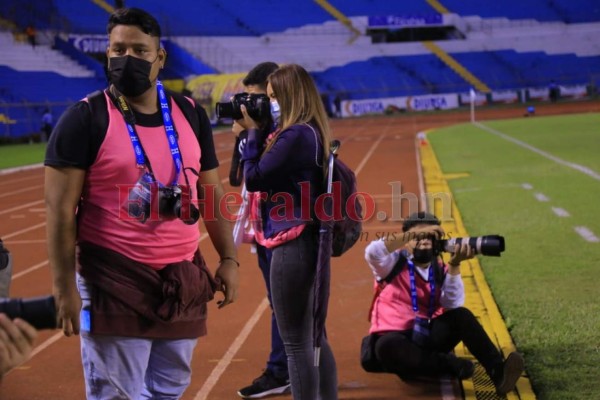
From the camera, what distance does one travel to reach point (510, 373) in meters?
4.85

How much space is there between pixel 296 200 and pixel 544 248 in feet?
18.2

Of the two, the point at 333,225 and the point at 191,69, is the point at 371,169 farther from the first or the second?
the point at 191,69

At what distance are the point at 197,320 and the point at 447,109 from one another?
47.2 metres

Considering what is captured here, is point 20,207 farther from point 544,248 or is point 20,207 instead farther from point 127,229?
point 127,229

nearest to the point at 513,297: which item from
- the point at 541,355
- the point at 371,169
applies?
the point at 541,355

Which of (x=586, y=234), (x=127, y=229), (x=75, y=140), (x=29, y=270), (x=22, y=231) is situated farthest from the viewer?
(x=22, y=231)

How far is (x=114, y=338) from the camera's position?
125 inches

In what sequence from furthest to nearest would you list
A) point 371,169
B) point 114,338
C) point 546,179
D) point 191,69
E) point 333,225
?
point 191,69 → point 371,169 → point 546,179 → point 333,225 → point 114,338

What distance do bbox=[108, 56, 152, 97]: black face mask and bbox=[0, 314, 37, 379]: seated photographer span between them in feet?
4.40

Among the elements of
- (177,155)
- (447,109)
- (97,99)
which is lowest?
(447,109)

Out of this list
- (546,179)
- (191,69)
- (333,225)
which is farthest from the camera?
(191,69)

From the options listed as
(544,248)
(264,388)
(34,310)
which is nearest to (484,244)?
(264,388)

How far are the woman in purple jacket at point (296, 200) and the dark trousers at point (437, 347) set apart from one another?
48.3 inches

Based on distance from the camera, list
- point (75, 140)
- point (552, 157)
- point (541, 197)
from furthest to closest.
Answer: point (552, 157), point (541, 197), point (75, 140)
